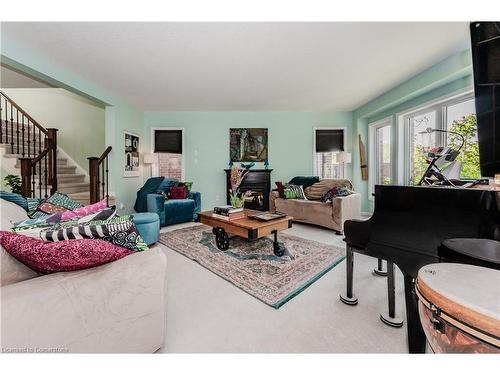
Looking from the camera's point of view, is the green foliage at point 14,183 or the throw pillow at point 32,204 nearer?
the throw pillow at point 32,204

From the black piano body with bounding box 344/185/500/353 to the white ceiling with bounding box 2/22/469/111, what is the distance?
1.87 metres

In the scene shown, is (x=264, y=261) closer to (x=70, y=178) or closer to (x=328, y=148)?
(x=328, y=148)

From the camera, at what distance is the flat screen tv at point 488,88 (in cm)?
147

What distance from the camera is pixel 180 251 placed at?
2.81 metres

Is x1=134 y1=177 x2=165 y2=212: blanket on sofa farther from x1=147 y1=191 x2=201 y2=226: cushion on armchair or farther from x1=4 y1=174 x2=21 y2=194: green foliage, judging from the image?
x1=4 y1=174 x2=21 y2=194: green foliage

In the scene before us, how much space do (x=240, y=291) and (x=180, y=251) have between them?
1258mm

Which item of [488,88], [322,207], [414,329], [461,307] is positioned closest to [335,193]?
[322,207]

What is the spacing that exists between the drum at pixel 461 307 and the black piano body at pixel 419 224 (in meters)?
0.35

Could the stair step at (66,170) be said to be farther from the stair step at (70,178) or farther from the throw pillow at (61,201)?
the throw pillow at (61,201)

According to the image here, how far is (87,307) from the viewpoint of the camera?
95 centimetres

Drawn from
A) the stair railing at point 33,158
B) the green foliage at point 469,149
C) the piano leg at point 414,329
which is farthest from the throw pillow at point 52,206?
the green foliage at point 469,149

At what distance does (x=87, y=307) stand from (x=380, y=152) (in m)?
5.62

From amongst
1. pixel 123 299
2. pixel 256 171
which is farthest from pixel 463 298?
pixel 256 171

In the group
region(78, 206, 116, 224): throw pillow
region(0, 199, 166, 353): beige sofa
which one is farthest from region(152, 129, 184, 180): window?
region(0, 199, 166, 353): beige sofa
